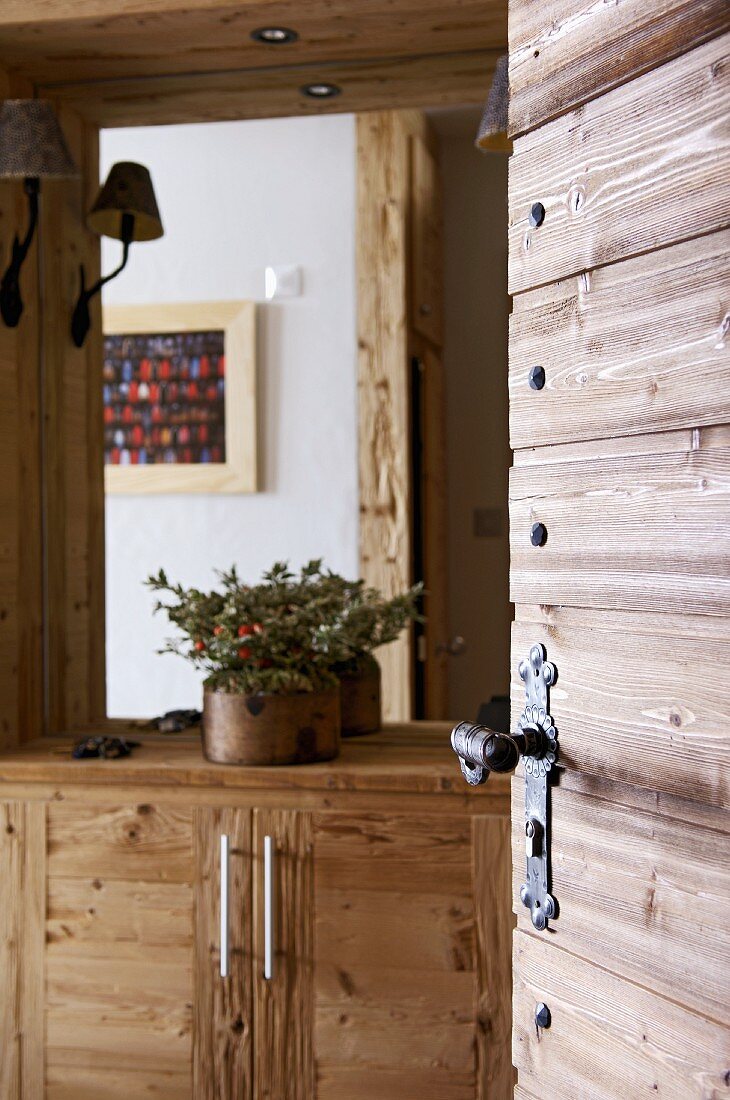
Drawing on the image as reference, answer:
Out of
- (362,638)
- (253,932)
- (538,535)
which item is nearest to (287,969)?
(253,932)

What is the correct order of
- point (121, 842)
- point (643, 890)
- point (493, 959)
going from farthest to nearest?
point (121, 842), point (493, 959), point (643, 890)

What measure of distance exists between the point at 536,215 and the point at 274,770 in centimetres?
91

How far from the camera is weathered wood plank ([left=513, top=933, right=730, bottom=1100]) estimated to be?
0.86 meters

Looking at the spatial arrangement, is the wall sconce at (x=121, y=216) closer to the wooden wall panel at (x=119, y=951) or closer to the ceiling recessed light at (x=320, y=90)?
the ceiling recessed light at (x=320, y=90)

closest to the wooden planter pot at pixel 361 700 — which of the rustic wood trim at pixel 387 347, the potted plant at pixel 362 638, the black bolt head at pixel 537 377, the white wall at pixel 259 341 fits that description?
the potted plant at pixel 362 638

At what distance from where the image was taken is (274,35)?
1.75m

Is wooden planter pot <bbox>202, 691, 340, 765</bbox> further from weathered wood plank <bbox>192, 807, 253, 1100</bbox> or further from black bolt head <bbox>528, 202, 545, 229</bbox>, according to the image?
black bolt head <bbox>528, 202, 545, 229</bbox>

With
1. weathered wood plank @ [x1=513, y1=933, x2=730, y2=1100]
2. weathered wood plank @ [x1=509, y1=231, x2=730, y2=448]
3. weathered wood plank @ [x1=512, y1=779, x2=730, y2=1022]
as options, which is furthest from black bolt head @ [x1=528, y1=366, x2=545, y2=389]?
weathered wood plank @ [x1=513, y1=933, x2=730, y2=1100]

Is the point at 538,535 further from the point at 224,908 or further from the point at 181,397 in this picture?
the point at 181,397

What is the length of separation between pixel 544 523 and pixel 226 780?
0.78 meters

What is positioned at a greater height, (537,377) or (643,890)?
(537,377)

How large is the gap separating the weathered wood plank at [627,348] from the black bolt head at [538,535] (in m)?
0.08

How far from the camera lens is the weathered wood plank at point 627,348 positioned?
2.82 feet

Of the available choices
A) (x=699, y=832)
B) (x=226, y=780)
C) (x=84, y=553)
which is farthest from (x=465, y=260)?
(x=699, y=832)
